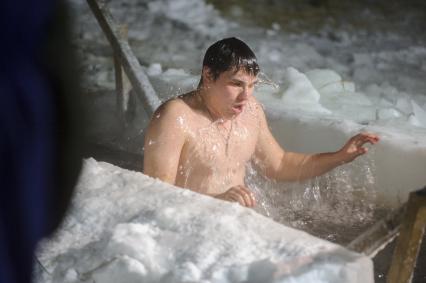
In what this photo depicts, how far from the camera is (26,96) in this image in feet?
3.87

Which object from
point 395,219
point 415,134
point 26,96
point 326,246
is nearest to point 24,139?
point 26,96

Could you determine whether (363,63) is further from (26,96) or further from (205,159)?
(26,96)

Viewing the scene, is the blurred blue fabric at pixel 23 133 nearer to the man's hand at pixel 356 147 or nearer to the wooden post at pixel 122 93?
the man's hand at pixel 356 147

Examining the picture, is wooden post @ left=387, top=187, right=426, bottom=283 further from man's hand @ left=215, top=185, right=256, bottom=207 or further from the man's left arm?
the man's left arm

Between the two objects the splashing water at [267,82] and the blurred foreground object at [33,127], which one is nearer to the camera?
the blurred foreground object at [33,127]

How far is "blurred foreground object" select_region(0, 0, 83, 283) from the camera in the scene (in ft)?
3.79

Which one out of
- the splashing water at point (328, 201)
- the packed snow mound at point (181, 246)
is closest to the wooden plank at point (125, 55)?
the splashing water at point (328, 201)

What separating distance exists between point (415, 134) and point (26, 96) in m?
3.07

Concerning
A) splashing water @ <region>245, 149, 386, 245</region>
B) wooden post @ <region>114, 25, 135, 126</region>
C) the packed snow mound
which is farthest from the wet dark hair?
wooden post @ <region>114, 25, 135, 126</region>

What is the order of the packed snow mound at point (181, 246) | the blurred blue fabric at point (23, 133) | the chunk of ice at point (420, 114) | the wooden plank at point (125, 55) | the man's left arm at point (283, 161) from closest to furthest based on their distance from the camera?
the blurred blue fabric at point (23, 133) → the packed snow mound at point (181, 246) → the man's left arm at point (283, 161) → the wooden plank at point (125, 55) → the chunk of ice at point (420, 114)

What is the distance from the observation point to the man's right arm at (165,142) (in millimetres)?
3055

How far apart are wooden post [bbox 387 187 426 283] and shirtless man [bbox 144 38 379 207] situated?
42.8 inches

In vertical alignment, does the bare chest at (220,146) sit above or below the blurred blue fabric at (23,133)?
below

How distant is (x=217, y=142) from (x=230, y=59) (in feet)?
1.57
